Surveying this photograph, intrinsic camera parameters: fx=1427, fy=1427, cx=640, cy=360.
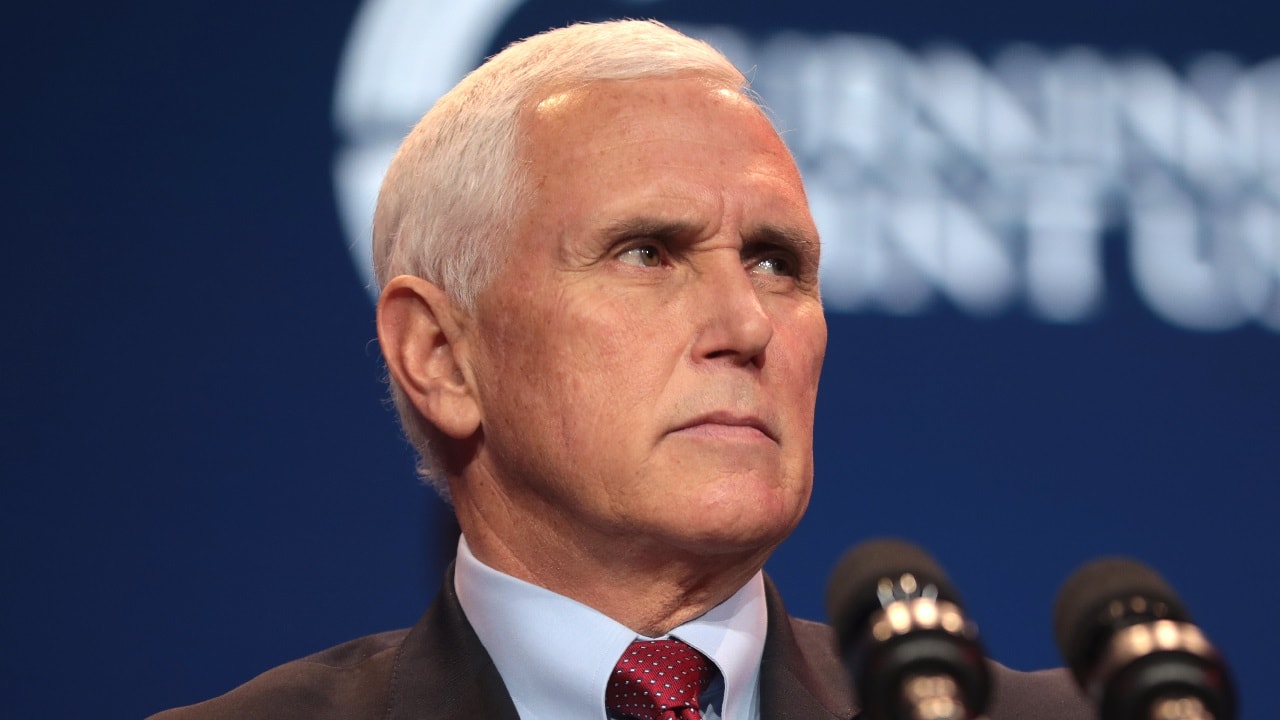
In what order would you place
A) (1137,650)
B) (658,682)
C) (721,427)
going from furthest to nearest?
(658,682) < (721,427) < (1137,650)

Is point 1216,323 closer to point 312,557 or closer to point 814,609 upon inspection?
point 814,609

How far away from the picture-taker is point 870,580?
125 cm

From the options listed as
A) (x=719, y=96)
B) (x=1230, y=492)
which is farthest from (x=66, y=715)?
(x=1230, y=492)

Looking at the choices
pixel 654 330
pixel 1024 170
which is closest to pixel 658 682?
pixel 654 330

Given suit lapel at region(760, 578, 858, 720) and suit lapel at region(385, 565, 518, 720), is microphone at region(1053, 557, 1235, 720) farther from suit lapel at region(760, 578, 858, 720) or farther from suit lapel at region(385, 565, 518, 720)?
suit lapel at region(385, 565, 518, 720)

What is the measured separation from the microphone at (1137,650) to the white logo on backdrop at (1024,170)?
5.46 feet

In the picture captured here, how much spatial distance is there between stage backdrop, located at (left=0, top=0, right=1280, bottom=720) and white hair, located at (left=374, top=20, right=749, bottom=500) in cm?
55

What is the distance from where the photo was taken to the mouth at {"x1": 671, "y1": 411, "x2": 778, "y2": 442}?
5.92 ft

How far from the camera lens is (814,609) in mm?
2844

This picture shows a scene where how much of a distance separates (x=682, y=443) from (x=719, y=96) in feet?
1.82

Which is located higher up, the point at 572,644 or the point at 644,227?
the point at 644,227

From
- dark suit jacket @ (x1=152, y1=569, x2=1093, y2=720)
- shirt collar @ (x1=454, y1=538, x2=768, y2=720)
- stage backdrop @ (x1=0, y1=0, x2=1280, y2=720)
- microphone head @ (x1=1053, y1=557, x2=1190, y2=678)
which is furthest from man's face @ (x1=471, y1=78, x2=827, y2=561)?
stage backdrop @ (x1=0, y1=0, x2=1280, y2=720)

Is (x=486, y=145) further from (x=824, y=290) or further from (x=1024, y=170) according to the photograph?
(x=1024, y=170)

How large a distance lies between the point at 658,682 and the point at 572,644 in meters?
0.13
